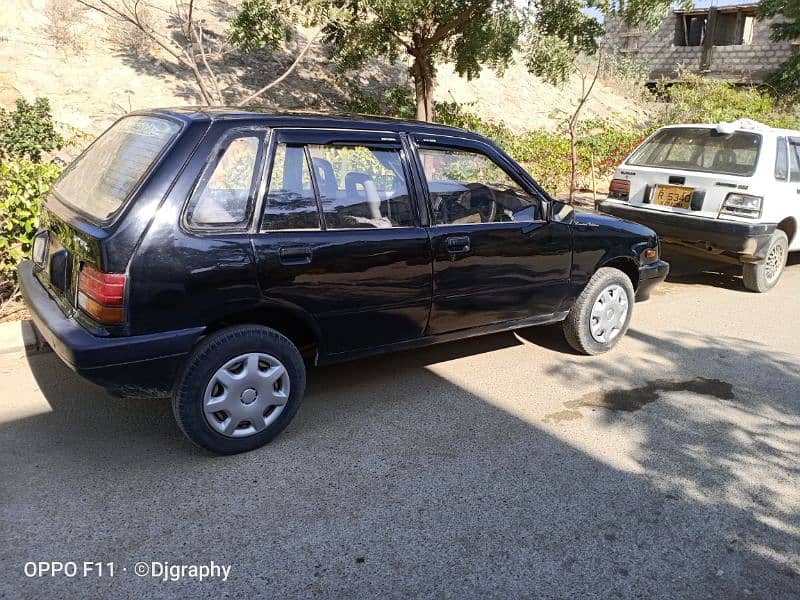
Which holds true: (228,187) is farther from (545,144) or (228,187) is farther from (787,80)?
(787,80)

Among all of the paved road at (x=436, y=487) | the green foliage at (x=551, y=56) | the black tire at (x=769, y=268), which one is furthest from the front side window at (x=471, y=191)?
the green foliage at (x=551, y=56)

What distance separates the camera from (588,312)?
5012 mm

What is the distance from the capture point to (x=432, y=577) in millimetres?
2643

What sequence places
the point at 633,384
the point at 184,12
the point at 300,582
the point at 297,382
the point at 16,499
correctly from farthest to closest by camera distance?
the point at 184,12 → the point at 633,384 → the point at 297,382 → the point at 16,499 → the point at 300,582

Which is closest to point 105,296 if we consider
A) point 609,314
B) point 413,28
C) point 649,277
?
point 609,314

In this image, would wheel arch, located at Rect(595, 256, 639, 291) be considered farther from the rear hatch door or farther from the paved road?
the rear hatch door

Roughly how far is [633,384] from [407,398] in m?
1.69

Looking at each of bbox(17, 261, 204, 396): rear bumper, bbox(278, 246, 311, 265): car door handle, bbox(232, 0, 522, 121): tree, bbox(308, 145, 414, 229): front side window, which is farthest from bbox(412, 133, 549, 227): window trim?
bbox(232, 0, 522, 121): tree

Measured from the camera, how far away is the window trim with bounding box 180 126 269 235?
3195mm

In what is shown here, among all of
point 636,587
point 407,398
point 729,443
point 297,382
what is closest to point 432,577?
point 636,587

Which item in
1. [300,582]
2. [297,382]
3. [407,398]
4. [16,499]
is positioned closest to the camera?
[300,582]

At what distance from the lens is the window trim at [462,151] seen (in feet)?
13.2

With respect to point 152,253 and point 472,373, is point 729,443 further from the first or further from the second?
point 152,253

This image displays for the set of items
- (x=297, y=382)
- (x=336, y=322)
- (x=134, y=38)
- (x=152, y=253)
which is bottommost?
(x=297, y=382)
